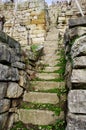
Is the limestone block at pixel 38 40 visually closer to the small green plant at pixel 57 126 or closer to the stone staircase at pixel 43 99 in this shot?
the stone staircase at pixel 43 99

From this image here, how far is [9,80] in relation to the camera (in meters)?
2.74

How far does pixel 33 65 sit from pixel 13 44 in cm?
117

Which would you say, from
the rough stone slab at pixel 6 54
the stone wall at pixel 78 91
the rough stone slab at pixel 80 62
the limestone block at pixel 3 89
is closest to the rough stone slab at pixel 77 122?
the stone wall at pixel 78 91

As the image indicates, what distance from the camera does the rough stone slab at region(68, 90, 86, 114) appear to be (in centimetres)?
194

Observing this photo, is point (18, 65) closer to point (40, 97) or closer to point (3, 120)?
point (40, 97)

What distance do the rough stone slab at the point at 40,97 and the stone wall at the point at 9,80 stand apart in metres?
0.14

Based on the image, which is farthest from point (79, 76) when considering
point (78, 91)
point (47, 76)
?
point (47, 76)

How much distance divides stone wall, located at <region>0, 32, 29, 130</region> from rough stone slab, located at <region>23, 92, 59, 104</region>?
5.6 inches

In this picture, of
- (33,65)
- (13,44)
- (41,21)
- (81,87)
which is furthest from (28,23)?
(81,87)

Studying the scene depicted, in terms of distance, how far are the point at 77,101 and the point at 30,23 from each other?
474cm

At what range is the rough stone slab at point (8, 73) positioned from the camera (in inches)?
97.3

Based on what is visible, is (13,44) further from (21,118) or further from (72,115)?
(72,115)

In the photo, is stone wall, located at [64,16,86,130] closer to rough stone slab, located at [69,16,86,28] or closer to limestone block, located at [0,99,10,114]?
rough stone slab, located at [69,16,86,28]

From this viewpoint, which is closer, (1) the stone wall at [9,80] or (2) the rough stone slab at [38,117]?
(1) the stone wall at [9,80]
